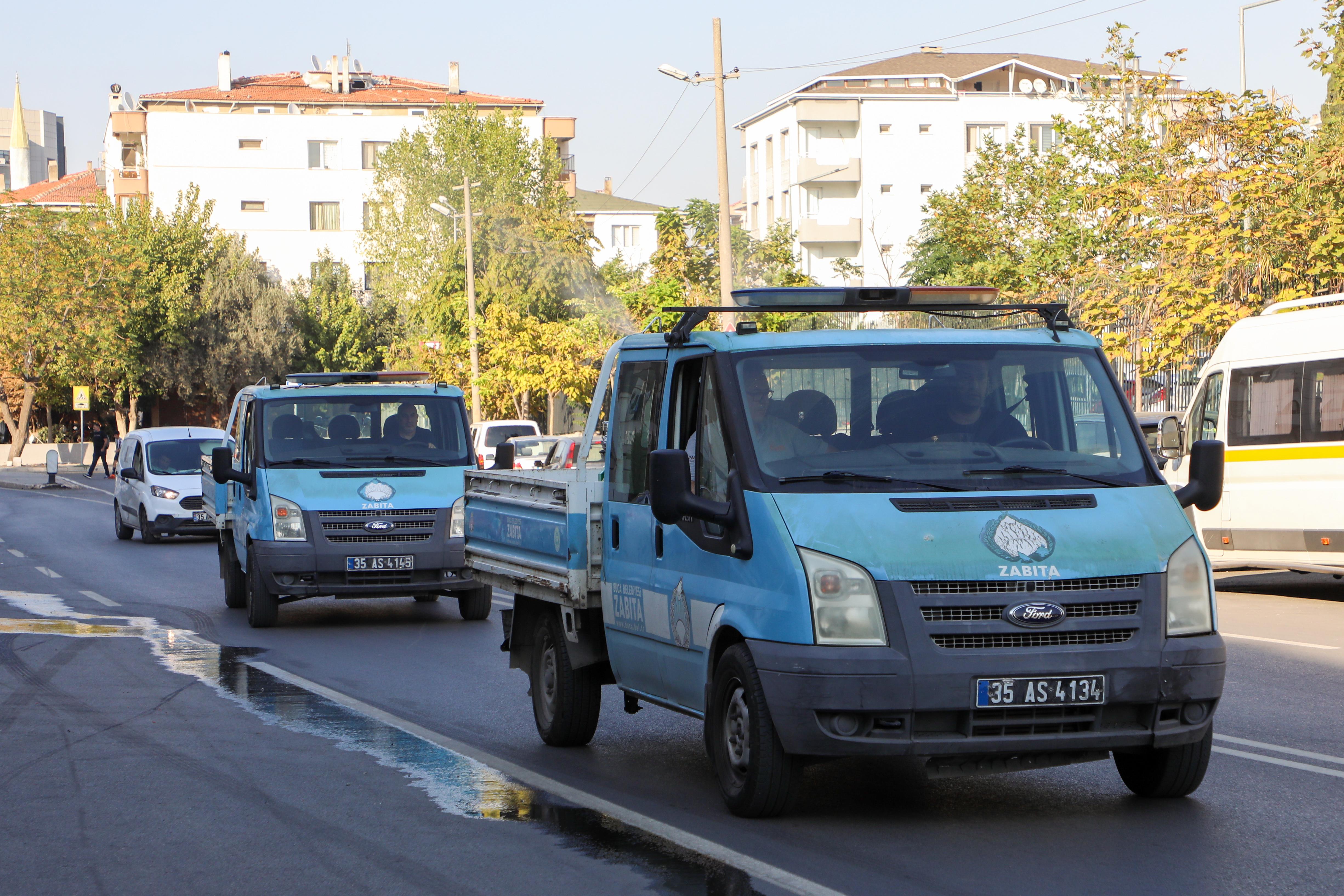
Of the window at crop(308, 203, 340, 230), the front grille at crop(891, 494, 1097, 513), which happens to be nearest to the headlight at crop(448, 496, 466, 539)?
the front grille at crop(891, 494, 1097, 513)

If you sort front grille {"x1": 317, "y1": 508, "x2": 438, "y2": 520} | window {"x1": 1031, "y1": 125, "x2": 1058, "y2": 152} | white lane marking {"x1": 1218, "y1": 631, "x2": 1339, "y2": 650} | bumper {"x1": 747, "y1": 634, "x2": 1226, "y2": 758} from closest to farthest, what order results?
bumper {"x1": 747, "y1": 634, "x2": 1226, "y2": 758} < white lane marking {"x1": 1218, "y1": 631, "x2": 1339, "y2": 650} < front grille {"x1": 317, "y1": 508, "x2": 438, "y2": 520} < window {"x1": 1031, "y1": 125, "x2": 1058, "y2": 152}

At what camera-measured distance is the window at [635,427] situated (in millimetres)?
7641

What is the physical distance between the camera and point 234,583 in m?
16.1

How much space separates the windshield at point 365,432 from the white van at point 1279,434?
6.44 metres

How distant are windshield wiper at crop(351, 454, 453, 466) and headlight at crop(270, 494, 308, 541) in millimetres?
798

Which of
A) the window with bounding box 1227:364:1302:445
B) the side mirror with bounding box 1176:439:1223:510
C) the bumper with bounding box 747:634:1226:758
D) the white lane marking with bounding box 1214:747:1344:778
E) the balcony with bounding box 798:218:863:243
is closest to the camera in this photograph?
the bumper with bounding box 747:634:1226:758

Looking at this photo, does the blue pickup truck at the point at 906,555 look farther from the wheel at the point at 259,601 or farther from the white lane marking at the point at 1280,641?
the wheel at the point at 259,601

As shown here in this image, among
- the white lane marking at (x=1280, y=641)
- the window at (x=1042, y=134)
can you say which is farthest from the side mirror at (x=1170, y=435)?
the window at (x=1042, y=134)

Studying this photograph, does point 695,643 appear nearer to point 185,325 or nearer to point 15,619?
point 15,619

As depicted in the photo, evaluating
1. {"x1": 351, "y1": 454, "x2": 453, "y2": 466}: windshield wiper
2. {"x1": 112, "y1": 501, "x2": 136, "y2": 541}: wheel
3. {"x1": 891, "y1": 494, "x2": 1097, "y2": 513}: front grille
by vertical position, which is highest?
{"x1": 891, "y1": 494, "x2": 1097, "y2": 513}: front grille

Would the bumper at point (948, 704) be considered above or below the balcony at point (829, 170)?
below

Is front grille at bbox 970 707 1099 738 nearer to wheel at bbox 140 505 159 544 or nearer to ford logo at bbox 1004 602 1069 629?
ford logo at bbox 1004 602 1069 629

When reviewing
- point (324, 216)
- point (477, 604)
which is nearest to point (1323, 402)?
point (477, 604)

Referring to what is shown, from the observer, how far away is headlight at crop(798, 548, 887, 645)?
6.18 meters
